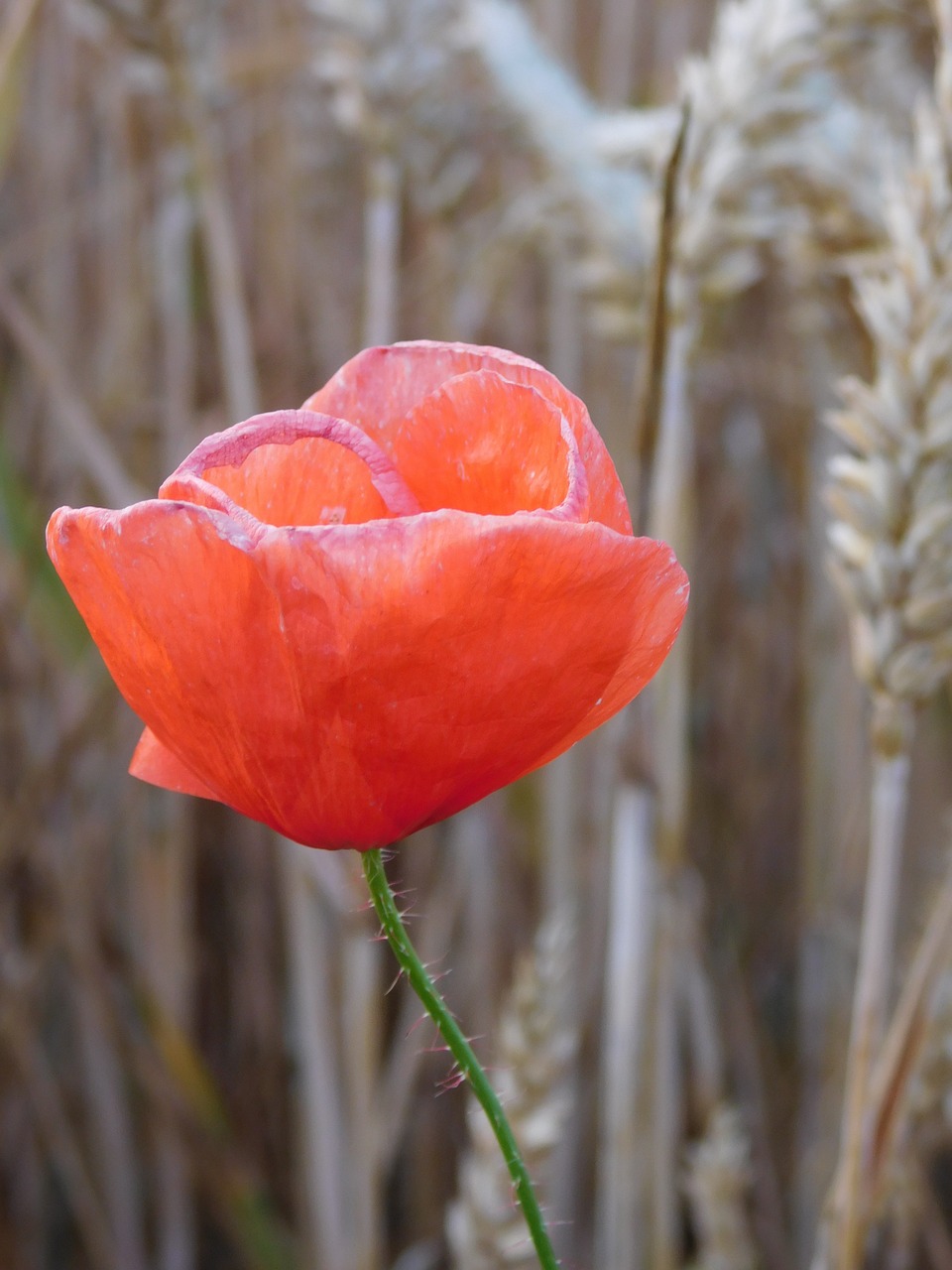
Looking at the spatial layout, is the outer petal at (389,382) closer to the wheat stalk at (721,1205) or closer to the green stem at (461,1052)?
the green stem at (461,1052)

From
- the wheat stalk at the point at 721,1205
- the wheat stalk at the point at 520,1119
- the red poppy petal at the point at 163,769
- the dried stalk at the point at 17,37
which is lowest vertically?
the wheat stalk at the point at 721,1205

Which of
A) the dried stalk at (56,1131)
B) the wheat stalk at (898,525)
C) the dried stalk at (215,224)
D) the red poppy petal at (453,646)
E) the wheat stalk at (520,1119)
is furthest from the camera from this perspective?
the dried stalk at (56,1131)

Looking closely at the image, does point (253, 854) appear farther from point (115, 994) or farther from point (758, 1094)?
point (758, 1094)

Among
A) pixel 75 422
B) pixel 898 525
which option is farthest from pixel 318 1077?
pixel 898 525

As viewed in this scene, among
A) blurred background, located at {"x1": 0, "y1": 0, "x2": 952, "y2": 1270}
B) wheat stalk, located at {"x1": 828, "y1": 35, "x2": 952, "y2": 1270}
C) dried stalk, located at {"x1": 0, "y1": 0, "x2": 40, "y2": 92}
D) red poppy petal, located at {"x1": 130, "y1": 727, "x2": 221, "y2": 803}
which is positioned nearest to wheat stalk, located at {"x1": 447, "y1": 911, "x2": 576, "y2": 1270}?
blurred background, located at {"x1": 0, "y1": 0, "x2": 952, "y2": 1270}

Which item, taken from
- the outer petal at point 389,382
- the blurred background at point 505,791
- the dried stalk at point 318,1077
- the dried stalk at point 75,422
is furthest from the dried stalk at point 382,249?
the outer petal at point 389,382

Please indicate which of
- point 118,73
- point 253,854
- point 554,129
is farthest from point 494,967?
point 118,73

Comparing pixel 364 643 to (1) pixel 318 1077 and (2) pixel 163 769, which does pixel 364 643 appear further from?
(1) pixel 318 1077
